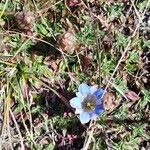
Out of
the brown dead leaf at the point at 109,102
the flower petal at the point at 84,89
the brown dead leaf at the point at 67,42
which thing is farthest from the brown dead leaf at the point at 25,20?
the brown dead leaf at the point at 109,102

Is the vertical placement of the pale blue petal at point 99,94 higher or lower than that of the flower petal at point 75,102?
higher

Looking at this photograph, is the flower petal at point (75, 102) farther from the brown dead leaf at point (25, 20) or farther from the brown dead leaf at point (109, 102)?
the brown dead leaf at point (25, 20)

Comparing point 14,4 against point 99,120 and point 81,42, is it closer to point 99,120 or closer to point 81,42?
point 81,42

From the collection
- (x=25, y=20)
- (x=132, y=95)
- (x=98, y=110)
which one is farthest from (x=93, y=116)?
(x=25, y=20)

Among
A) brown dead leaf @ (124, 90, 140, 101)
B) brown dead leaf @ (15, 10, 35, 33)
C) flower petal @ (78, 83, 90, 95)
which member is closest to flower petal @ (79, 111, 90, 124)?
flower petal @ (78, 83, 90, 95)

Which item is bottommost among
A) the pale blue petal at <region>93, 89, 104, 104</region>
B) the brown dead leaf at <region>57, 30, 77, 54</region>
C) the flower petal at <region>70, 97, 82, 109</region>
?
the flower petal at <region>70, 97, 82, 109</region>

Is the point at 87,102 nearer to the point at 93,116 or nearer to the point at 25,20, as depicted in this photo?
the point at 93,116

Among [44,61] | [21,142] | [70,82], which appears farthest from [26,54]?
[21,142]

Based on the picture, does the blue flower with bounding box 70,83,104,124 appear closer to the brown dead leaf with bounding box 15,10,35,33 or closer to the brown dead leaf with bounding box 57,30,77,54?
the brown dead leaf with bounding box 57,30,77,54
